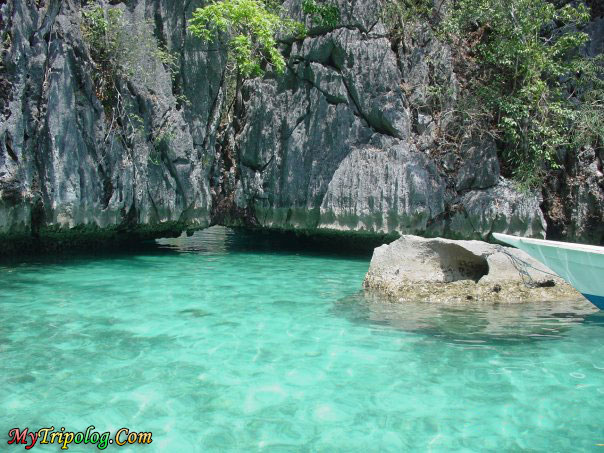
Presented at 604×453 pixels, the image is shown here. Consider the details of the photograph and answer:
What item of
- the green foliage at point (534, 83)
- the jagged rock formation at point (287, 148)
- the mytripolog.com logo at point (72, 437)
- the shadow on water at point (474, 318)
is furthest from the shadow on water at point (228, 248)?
the mytripolog.com logo at point (72, 437)

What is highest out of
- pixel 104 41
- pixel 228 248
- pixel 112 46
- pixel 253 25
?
pixel 253 25

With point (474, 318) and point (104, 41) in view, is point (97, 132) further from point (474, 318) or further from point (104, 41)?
point (474, 318)

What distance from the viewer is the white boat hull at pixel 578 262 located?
565 cm

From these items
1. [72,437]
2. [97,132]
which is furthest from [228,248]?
[72,437]

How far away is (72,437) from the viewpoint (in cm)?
338

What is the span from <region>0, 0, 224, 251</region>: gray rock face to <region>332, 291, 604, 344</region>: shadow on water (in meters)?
6.66

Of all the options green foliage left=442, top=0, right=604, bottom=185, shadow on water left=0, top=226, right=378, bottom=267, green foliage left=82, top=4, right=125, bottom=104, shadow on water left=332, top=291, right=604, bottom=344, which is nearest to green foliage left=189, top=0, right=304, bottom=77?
green foliage left=82, top=4, right=125, bottom=104

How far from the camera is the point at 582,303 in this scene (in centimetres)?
755

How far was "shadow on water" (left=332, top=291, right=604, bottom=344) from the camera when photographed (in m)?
5.86

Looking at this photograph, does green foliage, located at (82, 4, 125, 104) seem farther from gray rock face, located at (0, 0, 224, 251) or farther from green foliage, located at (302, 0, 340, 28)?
green foliage, located at (302, 0, 340, 28)

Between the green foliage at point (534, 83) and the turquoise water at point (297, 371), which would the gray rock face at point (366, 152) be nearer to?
the green foliage at point (534, 83)

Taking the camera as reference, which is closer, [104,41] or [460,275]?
[460,275]

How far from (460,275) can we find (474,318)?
1.46 metres

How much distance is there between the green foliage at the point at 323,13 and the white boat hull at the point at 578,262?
9182 mm
